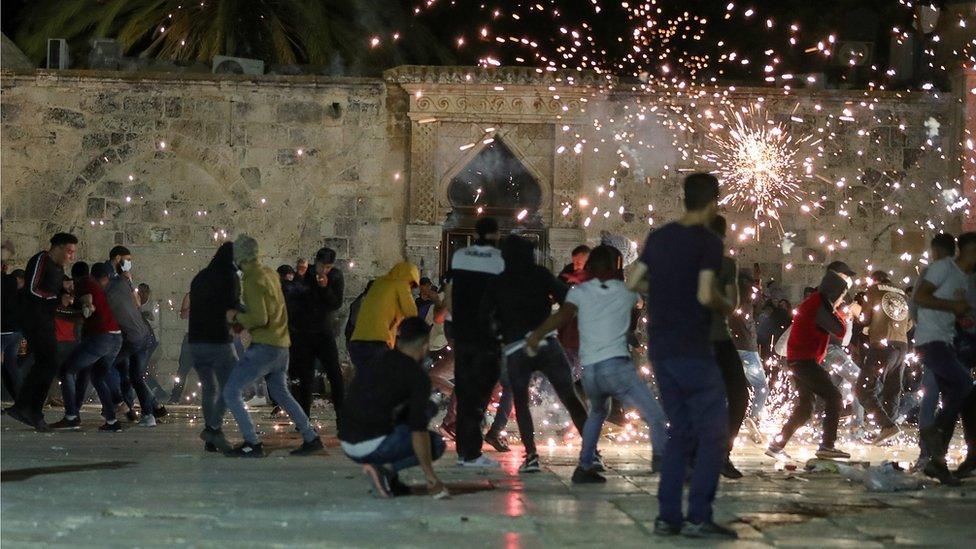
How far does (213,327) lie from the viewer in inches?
455

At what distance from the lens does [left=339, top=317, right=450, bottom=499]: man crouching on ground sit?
8.54 metres

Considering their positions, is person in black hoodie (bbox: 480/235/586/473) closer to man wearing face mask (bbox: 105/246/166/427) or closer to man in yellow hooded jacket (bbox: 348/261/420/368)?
man in yellow hooded jacket (bbox: 348/261/420/368)

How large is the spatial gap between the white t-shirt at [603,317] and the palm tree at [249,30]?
54.0 feet

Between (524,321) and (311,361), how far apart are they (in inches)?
125

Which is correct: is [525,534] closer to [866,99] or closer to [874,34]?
[866,99]

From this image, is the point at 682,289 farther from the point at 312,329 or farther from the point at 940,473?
the point at 312,329

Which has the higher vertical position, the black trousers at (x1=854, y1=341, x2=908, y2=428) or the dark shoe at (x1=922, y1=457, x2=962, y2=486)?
the black trousers at (x1=854, y1=341, x2=908, y2=428)

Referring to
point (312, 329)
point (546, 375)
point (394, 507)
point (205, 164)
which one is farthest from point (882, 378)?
point (205, 164)

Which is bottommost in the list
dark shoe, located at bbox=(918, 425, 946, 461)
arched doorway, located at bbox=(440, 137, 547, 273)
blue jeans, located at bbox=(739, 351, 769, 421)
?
dark shoe, located at bbox=(918, 425, 946, 461)

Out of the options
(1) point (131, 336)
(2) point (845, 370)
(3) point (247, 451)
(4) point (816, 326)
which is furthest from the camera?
(2) point (845, 370)

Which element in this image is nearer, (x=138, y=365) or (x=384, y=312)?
(x=384, y=312)

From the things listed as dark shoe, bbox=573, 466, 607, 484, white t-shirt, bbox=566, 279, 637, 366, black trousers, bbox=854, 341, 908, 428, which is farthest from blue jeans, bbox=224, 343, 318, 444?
black trousers, bbox=854, 341, 908, 428

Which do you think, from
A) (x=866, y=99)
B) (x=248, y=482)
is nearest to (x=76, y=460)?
(x=248, y=482)

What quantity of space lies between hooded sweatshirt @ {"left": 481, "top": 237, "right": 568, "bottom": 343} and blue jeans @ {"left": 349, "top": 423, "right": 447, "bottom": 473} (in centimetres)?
187
